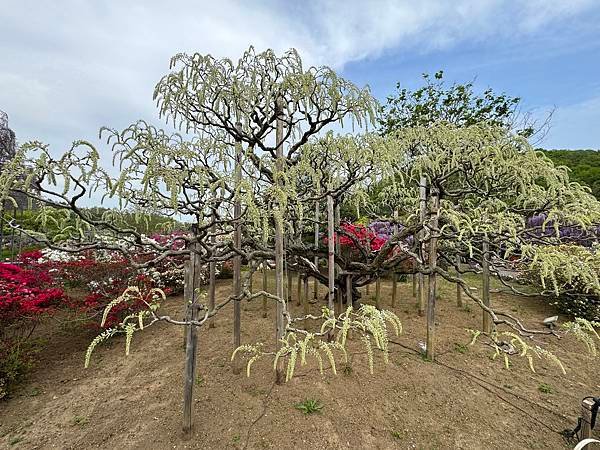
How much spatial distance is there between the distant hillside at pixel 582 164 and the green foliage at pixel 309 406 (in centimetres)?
887

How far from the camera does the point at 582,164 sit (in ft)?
42.6

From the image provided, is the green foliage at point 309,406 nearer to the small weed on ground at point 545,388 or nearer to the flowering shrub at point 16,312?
the small weed on ground at point 545,388

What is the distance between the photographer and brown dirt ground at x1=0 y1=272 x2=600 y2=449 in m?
2.34

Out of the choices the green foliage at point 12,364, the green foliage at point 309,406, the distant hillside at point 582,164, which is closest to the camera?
the green foliage at point 309,406

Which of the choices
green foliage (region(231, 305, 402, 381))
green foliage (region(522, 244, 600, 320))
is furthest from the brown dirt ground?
green foliage (region(522, 244, 600, 320))

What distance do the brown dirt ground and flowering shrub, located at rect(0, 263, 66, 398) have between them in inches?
7.8

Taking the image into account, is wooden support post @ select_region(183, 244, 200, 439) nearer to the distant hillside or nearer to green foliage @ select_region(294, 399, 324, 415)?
green foliage @ select_region(294, 399, 324, 415)

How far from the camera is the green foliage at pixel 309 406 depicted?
256 centimetres

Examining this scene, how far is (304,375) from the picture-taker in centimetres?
304

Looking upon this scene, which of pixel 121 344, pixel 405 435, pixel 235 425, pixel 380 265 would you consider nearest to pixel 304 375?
pixel 235 425

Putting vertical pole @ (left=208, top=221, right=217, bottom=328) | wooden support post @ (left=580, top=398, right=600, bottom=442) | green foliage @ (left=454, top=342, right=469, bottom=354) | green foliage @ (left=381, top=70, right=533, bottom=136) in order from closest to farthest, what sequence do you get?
wooden support post @ (left=580, top=398, right=600, bottom=442) < green foliage @ (left=454, top=342, right=469, bottom=354) < vertical pole @ (left=208, top=221, right=217, bottom=328) < green foliage @ (left=381, top=70, right=533, bottom=136)

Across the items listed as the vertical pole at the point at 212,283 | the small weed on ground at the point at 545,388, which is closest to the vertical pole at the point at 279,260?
Result: the vertical pole at the point at 212,283

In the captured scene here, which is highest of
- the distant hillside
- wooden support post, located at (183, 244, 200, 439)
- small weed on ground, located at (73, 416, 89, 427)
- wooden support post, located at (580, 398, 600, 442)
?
the distant hillside

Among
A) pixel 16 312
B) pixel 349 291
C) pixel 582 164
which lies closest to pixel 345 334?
pixel 349 291
